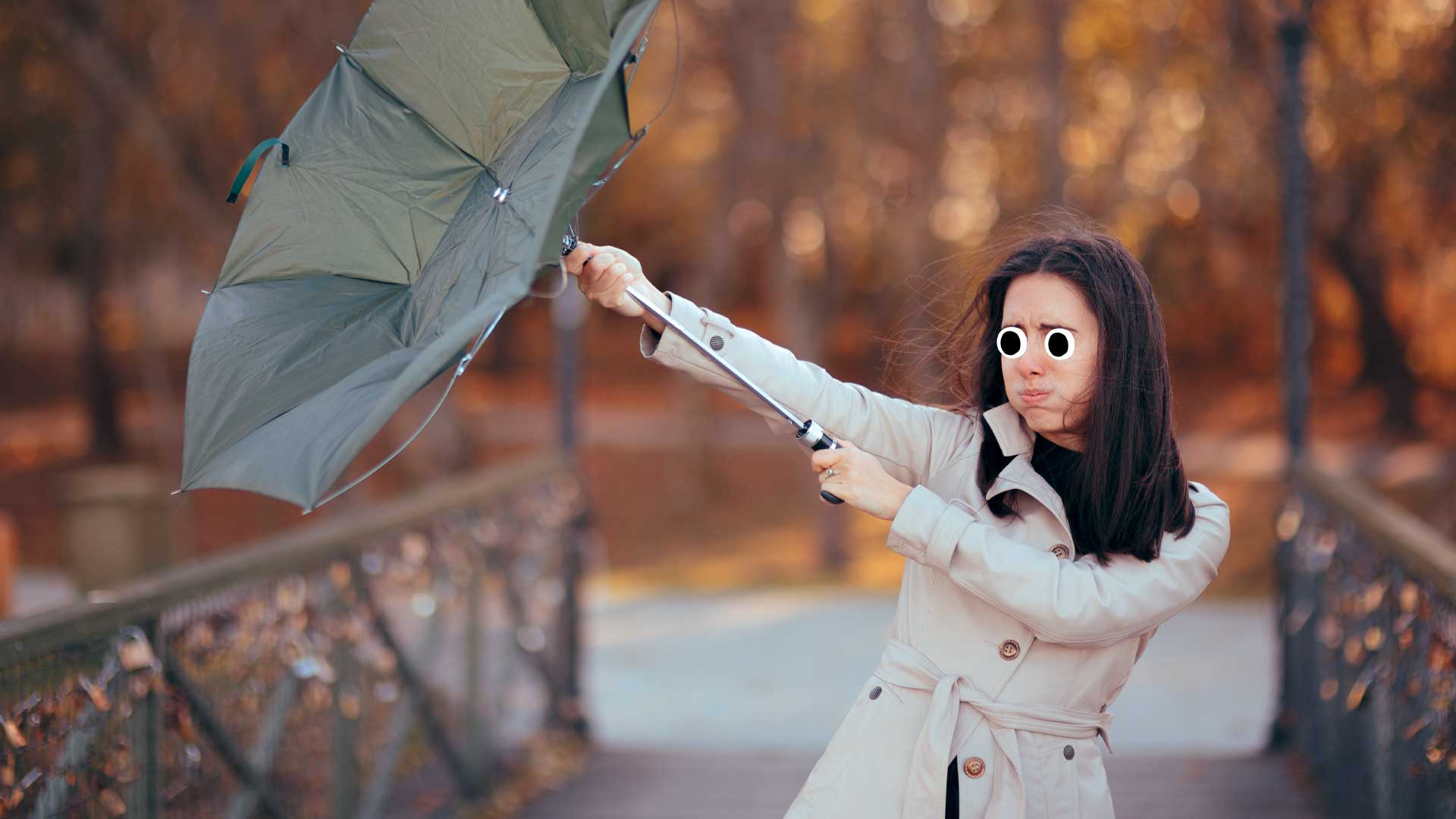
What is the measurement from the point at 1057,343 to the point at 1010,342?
72 millimetres

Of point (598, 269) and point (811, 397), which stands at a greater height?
point (598, 269)

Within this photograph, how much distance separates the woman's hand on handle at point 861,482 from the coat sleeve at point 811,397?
14 centimetres

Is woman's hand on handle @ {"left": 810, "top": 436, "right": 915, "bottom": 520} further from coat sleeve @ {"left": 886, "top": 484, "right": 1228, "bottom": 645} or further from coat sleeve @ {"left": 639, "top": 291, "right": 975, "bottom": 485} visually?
coat sleeve @ {"left": 639, "top": 291, "right": 975, "bottom": 485}

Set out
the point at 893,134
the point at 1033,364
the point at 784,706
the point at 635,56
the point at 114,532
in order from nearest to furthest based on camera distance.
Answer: the point at 635,56 → the point at 1033,364 → the point at 784,706 → the point at 114,532 → the point at 893,134

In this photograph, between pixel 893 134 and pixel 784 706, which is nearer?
pixel 784 706

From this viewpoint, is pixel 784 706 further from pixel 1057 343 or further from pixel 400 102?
pixel 400 102

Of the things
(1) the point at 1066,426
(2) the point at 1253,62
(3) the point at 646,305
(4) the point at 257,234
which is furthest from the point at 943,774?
(2) the point at 1253,62

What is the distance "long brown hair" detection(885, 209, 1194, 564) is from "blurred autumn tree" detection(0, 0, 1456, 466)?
8.02 meters

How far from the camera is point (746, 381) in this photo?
2.35 metres

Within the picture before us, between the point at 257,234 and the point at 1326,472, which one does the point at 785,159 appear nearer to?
the point at 1326,472

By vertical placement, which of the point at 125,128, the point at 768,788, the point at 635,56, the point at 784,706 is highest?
the point at 125,128

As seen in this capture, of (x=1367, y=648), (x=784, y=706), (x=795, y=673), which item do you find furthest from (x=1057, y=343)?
(x=795, y=673)

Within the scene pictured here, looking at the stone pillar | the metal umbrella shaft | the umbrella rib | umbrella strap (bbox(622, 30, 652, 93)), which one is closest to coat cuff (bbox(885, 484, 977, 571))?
the metal umbrella shaft

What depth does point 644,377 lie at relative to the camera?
2545cm
